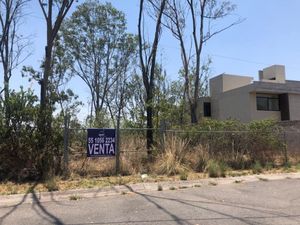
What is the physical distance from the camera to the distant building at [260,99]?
1529 inches

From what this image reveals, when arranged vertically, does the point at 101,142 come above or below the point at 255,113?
below

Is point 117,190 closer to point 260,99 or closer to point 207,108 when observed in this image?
point 260,99

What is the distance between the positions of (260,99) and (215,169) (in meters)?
26.5

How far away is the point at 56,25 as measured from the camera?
16266 mm

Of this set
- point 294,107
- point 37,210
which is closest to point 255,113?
point 294,107

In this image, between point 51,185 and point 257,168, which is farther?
point 257,168

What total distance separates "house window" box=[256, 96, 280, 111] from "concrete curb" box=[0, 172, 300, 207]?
25510mm

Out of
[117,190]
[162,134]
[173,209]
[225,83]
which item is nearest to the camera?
[173,209]

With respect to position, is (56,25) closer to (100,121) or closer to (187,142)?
(100,121)

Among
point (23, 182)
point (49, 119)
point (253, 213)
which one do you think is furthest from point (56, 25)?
point (253, 213)

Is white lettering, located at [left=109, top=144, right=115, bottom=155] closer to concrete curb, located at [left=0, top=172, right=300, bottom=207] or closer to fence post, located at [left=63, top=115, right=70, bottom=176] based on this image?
fence post, located at [left=63, top=115, right=70, bottom=176]

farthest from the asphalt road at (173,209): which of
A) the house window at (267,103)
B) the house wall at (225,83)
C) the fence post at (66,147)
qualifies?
the house wall at (225,83)

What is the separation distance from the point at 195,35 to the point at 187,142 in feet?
44.7

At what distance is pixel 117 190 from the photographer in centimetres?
1152
